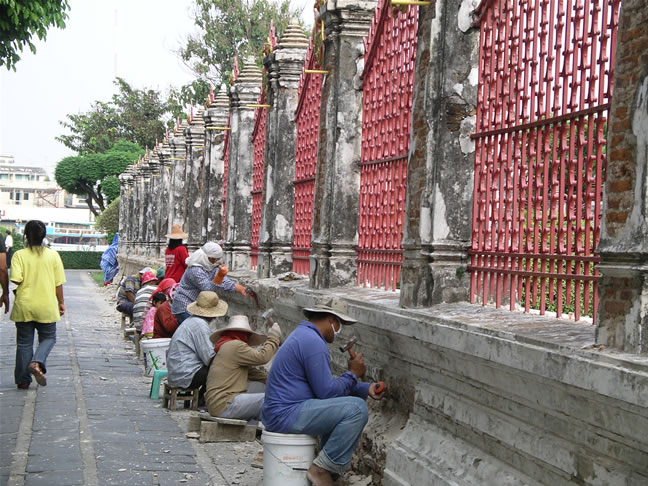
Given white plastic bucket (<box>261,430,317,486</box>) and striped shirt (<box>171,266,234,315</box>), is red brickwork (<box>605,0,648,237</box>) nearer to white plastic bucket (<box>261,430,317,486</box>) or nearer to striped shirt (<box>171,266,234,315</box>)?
white plastic bucket (<box>261,430,317,486</box>)

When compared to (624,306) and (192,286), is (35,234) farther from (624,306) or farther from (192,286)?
(624,306)

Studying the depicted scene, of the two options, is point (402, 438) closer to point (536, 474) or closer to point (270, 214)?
Answer: point (536, 474)

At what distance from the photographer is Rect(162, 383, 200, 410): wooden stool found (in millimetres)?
10164

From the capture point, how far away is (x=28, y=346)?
35.6 ft

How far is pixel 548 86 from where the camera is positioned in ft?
18.3

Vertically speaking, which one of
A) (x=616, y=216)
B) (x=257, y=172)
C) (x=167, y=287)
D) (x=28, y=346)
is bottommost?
(x=28, y=346)

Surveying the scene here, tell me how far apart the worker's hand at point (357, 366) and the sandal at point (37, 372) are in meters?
5.05

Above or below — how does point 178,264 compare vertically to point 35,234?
below

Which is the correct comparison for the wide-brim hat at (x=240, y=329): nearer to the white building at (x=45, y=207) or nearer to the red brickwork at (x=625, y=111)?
the red brickwork at (x=625, y=111)

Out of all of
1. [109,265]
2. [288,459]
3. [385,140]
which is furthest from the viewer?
[109,265]

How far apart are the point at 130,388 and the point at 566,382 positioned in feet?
27.1

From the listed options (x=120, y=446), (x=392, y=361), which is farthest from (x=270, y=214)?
(x=392, y=361)

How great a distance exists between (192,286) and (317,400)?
5.10 metres

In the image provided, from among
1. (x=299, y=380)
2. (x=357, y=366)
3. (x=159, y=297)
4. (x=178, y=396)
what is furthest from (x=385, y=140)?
(x=159, y=297)
